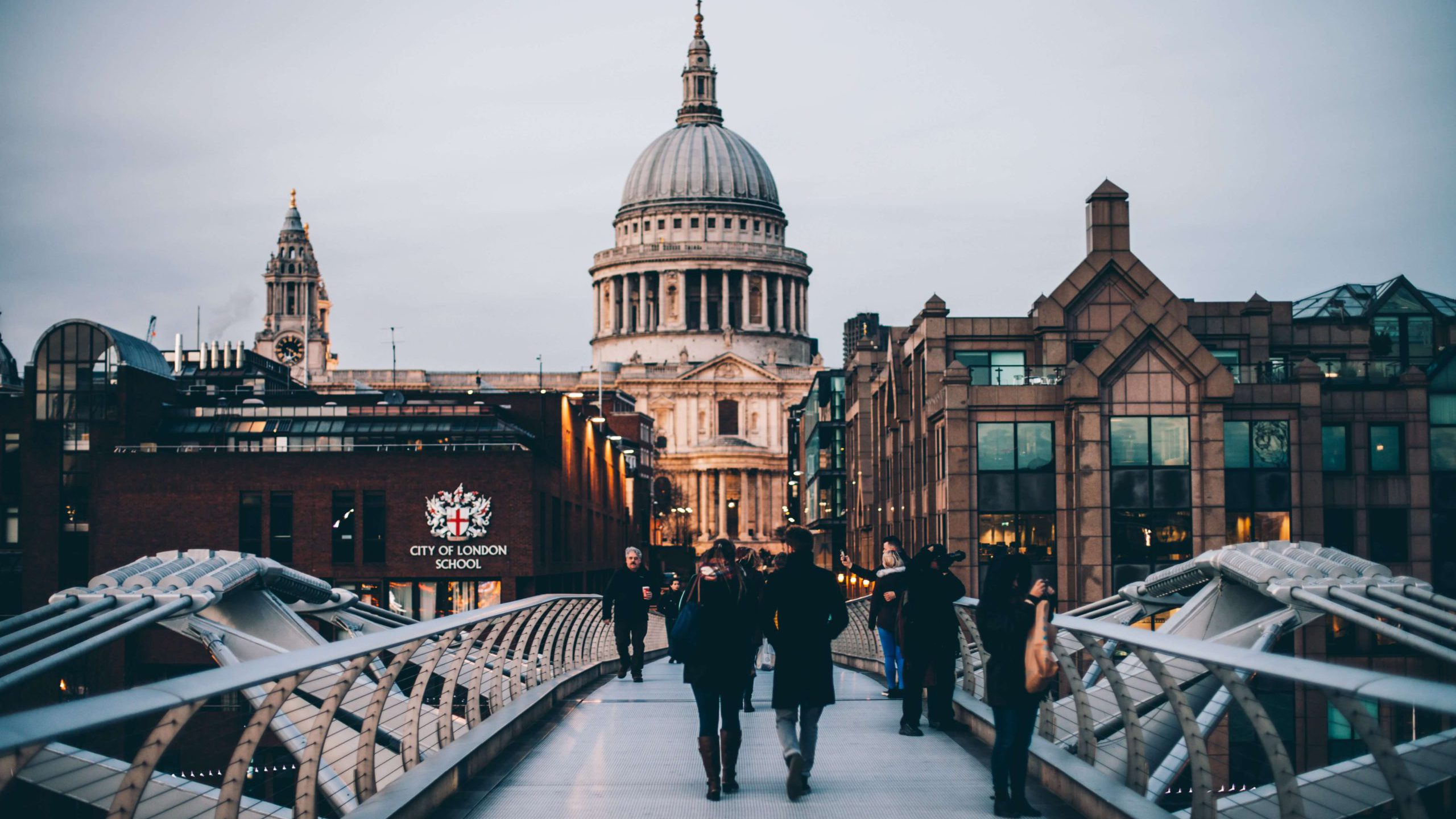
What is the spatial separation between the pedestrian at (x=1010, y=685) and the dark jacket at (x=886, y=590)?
3309 mm

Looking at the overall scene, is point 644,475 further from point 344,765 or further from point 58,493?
point 344,765

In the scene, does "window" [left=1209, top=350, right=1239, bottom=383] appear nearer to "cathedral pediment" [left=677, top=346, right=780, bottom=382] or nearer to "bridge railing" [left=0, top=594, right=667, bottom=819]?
"bridge railing" [left=0, top=594, right=667, bottom=819]

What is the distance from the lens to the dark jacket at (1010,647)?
38.9 feet

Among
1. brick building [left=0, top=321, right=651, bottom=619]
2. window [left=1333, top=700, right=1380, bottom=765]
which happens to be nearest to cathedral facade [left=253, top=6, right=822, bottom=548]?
brick building [left=0, top=321, right=651, bottom=619]

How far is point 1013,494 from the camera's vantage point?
45.8 metres

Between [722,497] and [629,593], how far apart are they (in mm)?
152788

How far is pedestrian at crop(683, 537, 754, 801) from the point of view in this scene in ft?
42.2

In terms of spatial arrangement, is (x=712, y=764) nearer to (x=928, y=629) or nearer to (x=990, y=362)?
(x=928, y=629)

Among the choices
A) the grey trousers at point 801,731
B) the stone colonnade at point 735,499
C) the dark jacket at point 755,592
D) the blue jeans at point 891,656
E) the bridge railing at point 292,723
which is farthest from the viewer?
the stone colonnade at point 735,499

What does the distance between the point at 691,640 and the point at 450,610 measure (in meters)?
48.6

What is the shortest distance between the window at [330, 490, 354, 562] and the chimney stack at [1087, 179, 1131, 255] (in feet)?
94.3

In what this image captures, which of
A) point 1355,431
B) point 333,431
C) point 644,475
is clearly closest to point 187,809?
point 1355,431

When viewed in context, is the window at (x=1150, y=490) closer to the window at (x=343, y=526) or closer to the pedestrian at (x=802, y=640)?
the window at (x=343, y=526)

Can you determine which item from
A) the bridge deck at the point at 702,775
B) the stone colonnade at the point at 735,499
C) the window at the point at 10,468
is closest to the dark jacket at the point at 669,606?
the bridge deck at the point at 702,775
